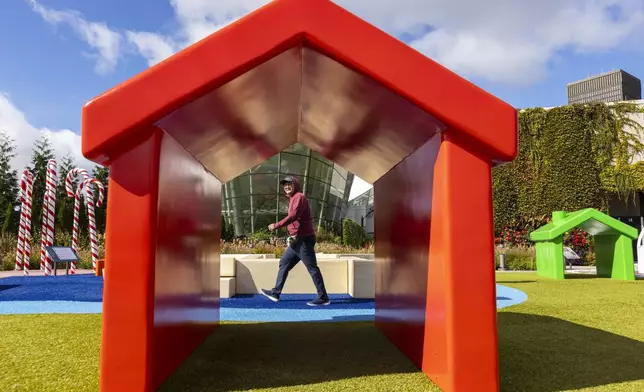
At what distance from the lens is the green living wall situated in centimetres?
2078

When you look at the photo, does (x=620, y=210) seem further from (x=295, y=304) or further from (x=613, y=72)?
(x=613, y=72)

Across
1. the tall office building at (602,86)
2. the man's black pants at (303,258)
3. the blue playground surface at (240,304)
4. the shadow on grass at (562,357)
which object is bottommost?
the blue playground surface at (240,304)

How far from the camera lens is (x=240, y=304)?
24.8 feet

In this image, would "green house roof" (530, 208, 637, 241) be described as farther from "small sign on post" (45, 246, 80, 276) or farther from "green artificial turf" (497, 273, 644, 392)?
"small sign on post" (45, 246, 80, 276)

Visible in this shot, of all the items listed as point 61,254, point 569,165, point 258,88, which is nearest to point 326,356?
point 258,88

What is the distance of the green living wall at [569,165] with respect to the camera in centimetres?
2078

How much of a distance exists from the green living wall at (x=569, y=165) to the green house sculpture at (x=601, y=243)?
8.05 meters

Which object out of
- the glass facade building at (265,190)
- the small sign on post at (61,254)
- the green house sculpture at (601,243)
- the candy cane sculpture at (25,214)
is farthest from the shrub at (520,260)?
the candy cane sculpture at (25,214)

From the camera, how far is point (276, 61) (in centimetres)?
325

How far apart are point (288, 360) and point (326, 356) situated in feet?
1.09

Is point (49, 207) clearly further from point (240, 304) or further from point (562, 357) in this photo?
point (562, 357)

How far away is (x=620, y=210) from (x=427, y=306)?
73.8ft

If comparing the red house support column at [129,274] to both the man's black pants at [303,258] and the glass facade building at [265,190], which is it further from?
the glass facade building at [265,190]

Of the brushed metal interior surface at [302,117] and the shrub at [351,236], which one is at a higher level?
the brushed metal interior surface at [302,117]
